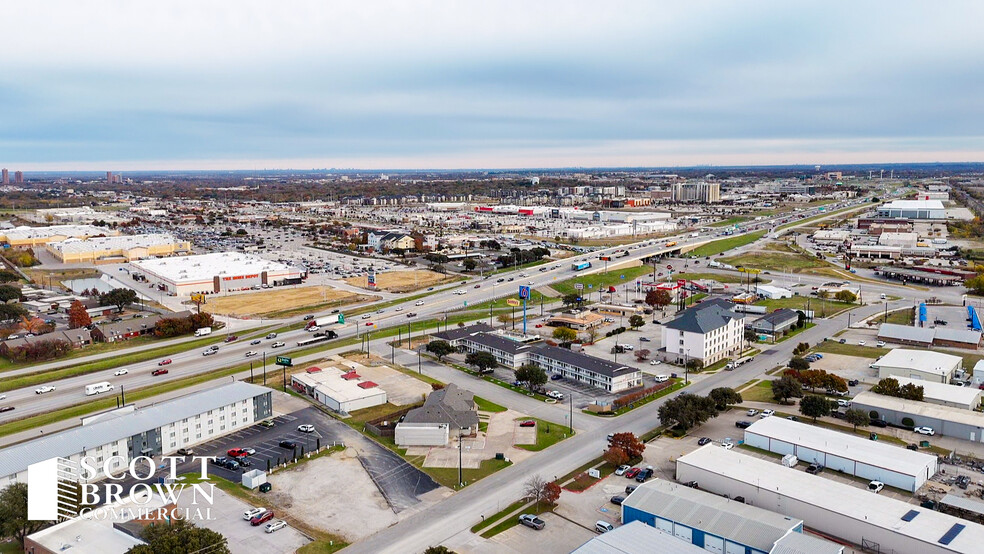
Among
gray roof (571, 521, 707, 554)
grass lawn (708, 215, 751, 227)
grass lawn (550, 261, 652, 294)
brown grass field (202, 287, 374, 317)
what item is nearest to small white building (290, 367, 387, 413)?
gray roof (571, 521, 707, 554)

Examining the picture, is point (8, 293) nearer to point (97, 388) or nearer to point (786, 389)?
point (97, 388)

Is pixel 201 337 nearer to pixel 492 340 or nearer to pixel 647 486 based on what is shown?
pixel 492 340

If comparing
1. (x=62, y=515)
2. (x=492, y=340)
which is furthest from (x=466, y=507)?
(x=492, y=340)

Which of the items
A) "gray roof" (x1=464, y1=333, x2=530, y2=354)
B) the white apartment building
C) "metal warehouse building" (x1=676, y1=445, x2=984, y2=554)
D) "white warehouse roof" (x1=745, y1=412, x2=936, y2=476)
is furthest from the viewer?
"gray roof" (x1=464, y1=333, x2=530, y2=354)

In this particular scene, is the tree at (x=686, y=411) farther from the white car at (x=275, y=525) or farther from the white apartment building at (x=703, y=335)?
the white car at (x=275, y=525)

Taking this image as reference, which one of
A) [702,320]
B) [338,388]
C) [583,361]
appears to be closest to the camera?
[338,388]

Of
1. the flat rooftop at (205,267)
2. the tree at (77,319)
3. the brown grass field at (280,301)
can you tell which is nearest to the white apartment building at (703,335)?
the brown grass field at (280,301)

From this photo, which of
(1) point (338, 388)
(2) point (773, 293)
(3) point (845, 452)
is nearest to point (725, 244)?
(2) point (773, 293)

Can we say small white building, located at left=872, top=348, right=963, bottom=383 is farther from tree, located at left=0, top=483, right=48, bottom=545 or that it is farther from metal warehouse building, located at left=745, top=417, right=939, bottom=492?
tree, located at left=0, top=483, right=48, bottom=545
